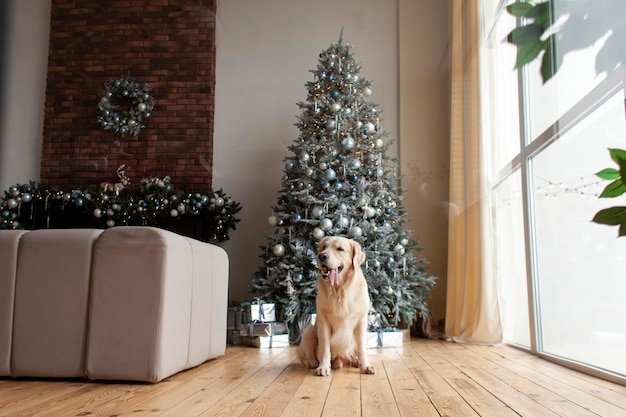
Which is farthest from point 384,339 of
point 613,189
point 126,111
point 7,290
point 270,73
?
point 126,111

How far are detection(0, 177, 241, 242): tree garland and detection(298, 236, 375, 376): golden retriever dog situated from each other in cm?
209

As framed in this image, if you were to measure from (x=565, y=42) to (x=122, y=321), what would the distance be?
1.81 m

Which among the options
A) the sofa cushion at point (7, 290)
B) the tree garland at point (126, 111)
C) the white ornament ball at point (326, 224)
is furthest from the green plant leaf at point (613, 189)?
the tree garland at point (126, 111)

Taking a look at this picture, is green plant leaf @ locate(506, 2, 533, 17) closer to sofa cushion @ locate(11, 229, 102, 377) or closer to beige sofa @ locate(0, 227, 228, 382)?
beige sofa @ locate(0, 227, 228, 382)

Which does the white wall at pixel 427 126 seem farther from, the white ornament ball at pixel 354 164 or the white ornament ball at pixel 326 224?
the white ornament ball at pixel 326 224

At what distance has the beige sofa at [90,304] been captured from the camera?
186cm

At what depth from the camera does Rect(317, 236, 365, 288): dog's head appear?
2184 millimetres

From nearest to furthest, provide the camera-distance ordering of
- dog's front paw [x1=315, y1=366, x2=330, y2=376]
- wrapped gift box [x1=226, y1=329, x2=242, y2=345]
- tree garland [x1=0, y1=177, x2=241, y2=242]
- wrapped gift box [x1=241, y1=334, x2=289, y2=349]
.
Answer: dog's front paw [x1=315, y1=366, x2=330, y2=376], wrapped gift box [x1=241, y1=334, x2=289, y2=349], wrapped gift box [x1=226, y1=329, x2=242, y2=345], tree garland [x1=0, y1=177, x2=241, y2=242]

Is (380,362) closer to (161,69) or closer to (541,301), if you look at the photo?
(541,301)

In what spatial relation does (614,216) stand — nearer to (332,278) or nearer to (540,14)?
(540,14)

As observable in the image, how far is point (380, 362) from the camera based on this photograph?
2559 mm

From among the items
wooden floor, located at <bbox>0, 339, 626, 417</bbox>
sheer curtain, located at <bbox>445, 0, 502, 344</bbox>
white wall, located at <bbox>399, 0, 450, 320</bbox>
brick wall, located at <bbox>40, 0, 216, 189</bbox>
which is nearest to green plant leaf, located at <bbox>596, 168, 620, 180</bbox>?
wooden floor, located at <bbox>0, 339, 626, 417</bbox>

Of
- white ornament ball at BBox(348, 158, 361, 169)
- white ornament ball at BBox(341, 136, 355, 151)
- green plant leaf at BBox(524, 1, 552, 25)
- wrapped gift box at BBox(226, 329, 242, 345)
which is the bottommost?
wrapped gift box at BBox(226, 329, 242, 345)

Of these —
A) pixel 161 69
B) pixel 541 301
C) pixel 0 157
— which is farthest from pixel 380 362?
pixel 0 157
